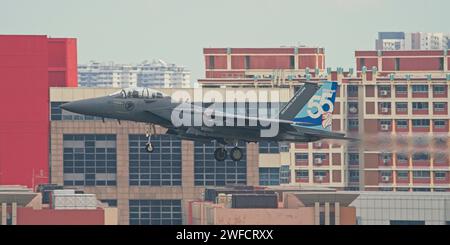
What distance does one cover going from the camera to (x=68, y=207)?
123438mm

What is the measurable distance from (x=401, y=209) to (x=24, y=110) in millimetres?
55018

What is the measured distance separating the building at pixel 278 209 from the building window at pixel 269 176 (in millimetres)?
34629

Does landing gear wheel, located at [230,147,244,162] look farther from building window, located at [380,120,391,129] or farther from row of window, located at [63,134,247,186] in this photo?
building window, located at [380,120,391,129]

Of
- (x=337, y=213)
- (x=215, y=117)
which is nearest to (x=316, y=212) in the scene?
(x=337, y=213)

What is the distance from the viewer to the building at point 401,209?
13557 centimetres

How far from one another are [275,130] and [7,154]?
101307 mm

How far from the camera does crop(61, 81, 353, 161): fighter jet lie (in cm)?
6475

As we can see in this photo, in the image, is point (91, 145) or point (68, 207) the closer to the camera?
point (68, 207)

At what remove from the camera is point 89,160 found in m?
164

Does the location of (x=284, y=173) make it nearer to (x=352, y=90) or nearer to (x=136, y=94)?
(x=352, y=90)

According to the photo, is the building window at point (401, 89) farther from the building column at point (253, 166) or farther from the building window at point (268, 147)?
the building column at point (253, 166)

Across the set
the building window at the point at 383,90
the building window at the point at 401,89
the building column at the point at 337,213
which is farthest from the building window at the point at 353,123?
the building column at the point at 337,213
